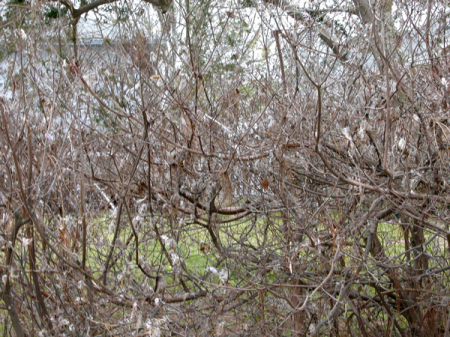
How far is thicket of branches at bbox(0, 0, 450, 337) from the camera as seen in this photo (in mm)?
2936

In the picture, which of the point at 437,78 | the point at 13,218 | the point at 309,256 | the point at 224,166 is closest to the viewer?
the point at 13,218

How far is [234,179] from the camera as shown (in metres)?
3.50

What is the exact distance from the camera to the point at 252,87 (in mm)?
4035

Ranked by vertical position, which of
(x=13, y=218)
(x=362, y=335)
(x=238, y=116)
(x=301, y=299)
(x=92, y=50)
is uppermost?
(x=92, y=50)

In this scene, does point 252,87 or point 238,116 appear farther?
point 252,87

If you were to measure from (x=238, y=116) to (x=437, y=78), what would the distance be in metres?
1.42

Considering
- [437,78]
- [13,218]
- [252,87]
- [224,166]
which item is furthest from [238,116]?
[13,218]

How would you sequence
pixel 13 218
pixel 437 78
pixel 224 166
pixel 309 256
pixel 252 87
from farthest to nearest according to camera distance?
pixel 252 87 → pixel 309 256 → pixel 437 78 → pixel 224 166 → pixel 13 218

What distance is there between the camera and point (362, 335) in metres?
3.82

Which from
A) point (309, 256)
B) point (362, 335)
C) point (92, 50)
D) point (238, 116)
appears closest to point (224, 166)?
point (238, 116)

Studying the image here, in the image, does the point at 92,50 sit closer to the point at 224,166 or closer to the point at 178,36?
the point at 178,36

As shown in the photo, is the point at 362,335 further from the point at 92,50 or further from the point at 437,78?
the point at 92,50

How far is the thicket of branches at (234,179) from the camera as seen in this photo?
2936 mm

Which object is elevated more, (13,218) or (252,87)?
(252,87)
